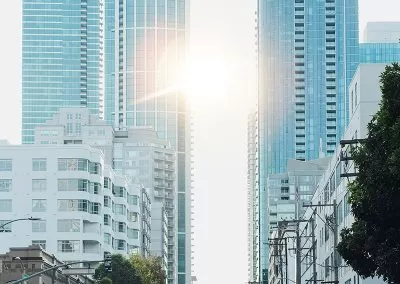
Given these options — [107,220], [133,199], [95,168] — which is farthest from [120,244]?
[95,168]

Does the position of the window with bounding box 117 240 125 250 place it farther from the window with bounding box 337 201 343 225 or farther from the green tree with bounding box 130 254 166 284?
the window with bounding box 337 201 343 225

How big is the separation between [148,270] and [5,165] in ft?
93.6

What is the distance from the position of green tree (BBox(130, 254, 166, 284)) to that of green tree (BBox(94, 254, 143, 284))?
2.31 metres

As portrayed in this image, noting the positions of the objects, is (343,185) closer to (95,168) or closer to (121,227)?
(95,168)

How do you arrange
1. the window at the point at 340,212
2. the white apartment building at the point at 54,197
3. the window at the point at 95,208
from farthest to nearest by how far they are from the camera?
the window at the point at 95,208 → the white apartment building at the point at 54,197 → the window at the point at 340,212

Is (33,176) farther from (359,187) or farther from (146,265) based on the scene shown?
(359,187)

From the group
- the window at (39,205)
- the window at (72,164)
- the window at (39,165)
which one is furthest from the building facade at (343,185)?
the window at (39,165)

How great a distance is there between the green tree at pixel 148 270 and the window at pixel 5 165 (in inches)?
888

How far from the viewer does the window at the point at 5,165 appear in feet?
536

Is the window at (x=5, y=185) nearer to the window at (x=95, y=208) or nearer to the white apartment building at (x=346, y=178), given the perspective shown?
the window at (x=95, y=208)

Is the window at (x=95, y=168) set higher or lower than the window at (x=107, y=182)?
higher

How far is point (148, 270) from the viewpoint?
145 metres

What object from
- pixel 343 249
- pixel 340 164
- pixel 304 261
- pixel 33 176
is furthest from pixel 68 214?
pixel 343 249

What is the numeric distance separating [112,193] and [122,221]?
7.45m
